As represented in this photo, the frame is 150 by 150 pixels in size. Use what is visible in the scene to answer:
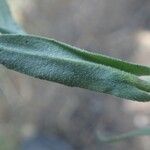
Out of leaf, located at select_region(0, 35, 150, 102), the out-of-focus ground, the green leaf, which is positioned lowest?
the out-of-focus ground

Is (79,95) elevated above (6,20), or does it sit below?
below

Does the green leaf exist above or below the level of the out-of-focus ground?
above

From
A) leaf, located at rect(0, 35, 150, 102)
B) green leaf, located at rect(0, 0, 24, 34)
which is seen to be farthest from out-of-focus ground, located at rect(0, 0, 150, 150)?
leaf, located at rect(0, 35, 150, 102)

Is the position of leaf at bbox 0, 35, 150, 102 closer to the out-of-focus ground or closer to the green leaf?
the green leaf

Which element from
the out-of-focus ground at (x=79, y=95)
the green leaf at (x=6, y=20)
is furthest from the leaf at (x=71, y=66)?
the out-of-focus ground at (x=79, y=95)

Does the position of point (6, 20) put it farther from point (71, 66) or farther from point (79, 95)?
point (79, 95)

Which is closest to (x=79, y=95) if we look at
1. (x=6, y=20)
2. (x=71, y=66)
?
(x=6, y=20)
